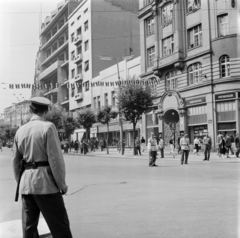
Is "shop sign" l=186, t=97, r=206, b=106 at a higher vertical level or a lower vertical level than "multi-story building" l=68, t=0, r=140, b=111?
lower

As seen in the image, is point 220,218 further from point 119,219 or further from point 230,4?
point 230,4

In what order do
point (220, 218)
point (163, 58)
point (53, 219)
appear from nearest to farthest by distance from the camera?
1. point (53, 219)
2. point (220, 218)
3. point (163, 58)

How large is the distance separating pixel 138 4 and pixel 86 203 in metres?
34.8

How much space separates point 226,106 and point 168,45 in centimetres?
982

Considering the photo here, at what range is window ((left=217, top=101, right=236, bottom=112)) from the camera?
1044 inches

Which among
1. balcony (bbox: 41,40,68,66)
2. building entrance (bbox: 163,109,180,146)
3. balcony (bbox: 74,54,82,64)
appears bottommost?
building entrance (bbox: 163,109,180,146)

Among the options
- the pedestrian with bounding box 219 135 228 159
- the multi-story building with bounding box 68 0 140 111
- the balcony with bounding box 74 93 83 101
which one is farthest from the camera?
the balcony with bounding box 74 93 83 101

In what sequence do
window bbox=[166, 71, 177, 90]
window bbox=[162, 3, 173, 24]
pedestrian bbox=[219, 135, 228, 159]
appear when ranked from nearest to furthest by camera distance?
pedestrian bbox=[219, 135, 228, 159] < window bbox=[162, 3, 173, 24] < window bbox=[166, 71, 177, 90]

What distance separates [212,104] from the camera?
27797mm

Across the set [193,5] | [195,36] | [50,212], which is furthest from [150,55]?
[50,212]

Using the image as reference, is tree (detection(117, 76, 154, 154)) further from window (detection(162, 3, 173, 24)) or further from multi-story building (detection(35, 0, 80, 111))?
multi-story building (detection(35, 0, 80, 111))

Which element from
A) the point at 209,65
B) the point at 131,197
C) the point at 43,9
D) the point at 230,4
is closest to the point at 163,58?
the point at 209,65

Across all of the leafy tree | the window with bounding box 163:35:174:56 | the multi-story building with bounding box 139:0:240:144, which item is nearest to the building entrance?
the multi-story building with bounding box 139:0:240:144

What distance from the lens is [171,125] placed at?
33312mm
